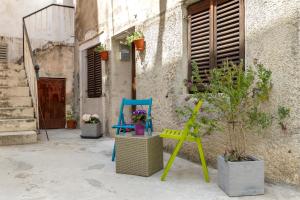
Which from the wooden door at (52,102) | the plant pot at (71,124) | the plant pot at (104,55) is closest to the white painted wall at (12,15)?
the wooden door at (52,102)

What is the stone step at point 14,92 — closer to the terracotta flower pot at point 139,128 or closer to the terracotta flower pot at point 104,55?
the terracotta flower pot at point 104,55

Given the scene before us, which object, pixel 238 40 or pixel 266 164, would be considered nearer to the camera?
pixel 266 164

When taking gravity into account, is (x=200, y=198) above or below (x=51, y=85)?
below

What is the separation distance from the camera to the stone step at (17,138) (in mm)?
5257

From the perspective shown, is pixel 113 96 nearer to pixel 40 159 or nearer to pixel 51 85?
pixel 40 159

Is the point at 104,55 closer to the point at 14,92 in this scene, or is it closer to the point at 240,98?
the point at 14,92

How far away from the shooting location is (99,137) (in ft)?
21.0

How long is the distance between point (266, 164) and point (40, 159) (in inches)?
121

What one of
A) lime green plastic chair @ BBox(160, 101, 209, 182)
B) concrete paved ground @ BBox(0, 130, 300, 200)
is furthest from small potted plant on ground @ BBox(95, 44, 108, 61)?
lime green plastic chair @ BBox(160, 101, 209, 182)

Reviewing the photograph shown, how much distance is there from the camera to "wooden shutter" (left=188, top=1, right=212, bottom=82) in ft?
12.7

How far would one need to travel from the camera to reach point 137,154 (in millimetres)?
3217

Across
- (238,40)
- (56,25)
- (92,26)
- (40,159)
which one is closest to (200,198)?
(238,40)

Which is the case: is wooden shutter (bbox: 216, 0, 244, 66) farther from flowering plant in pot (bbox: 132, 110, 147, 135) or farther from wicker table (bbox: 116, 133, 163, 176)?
wicker table (bbox: 116, 133, 163, 176)

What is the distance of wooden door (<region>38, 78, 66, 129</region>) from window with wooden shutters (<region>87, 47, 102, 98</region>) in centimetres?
142
